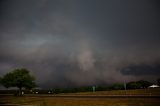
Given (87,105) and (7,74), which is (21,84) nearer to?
(7,74)

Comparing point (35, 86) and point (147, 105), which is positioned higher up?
point (35, 86)

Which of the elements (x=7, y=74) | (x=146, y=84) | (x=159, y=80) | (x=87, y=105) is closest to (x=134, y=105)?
(x=87, y=105)

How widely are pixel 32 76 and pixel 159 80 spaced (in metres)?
91.7

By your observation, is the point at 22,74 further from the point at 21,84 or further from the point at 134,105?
the point at 134,105

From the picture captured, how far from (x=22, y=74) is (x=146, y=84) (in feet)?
332

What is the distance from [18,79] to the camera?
308 ft

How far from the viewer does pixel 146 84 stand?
539ft

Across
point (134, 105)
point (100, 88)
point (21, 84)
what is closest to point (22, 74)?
point (21, 84)

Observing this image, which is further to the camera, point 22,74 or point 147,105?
point 22,74

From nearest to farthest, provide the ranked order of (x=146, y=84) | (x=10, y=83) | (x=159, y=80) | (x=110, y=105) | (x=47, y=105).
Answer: (x=110, y=105), (x=47, y=105), (x=10, y=83), (x=159, y=80), (x=146, y=84)

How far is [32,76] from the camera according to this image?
99875 mm

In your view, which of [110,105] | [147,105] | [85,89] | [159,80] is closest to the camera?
[147,105]

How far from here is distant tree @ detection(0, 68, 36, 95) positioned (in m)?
94.5

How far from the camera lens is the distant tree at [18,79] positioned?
9450 centimetres
